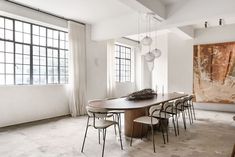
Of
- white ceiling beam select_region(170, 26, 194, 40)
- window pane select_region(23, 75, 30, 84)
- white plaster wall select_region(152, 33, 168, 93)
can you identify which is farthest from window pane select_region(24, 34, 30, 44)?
white plaster wall select_region(152, 33, 168, 93)

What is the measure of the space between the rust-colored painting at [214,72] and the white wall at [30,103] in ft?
15.3

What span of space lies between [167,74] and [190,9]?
3.58 m

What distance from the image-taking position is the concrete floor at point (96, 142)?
2943mm

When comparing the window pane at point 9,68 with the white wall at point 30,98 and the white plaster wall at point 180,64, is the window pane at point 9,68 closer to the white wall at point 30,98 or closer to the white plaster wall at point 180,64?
the white wall at point 30,98

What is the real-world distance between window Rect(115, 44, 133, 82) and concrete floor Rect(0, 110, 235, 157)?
13.4 ft

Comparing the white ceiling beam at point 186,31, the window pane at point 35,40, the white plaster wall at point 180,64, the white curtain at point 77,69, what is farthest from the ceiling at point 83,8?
the white plaster wall at point 180,64

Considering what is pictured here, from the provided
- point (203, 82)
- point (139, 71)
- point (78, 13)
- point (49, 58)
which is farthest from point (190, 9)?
point (139, 71)

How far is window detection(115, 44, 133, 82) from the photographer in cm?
832

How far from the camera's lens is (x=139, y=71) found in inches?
364

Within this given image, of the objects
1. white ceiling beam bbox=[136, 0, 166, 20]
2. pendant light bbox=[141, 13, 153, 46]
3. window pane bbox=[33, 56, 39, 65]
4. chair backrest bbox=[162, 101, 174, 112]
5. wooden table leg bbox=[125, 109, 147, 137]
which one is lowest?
wooden table leg bbox=[125, 109, 147, 137]

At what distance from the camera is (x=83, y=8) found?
481 cm

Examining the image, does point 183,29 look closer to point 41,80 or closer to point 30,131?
point 41,80

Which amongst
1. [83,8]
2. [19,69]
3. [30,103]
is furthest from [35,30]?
[30,103]

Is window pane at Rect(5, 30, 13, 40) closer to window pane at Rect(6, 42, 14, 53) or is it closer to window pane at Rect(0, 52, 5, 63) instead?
window pane at Rect(6, 42, 14, 53)
